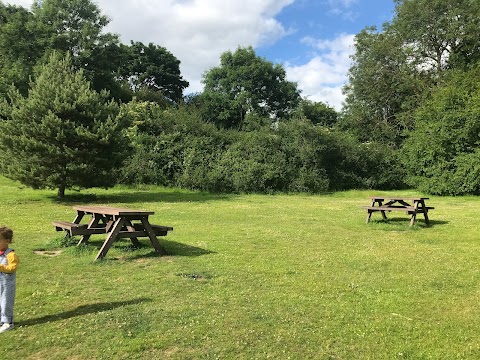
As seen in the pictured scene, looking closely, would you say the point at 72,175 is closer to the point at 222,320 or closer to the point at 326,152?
the point at 222,320

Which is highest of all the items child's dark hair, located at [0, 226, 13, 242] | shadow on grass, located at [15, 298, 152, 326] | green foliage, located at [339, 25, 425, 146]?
green foliage, located at [339, 25, 425, 146]

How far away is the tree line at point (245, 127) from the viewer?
740 inches

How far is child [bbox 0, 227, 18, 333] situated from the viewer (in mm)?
4797

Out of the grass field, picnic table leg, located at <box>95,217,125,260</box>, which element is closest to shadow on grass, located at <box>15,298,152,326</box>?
the grass field

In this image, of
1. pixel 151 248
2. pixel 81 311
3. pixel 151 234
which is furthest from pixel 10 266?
pixel 151 248

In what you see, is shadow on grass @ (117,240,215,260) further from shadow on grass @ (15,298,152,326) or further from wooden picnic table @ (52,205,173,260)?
shadow on grass @ (15,298,152,326)

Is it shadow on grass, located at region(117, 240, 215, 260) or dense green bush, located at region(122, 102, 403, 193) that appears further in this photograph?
dense green bush, located at region(122, 102, 403, 193)

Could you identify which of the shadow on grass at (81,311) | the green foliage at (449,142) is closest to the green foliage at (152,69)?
the green foliage at (449,142)

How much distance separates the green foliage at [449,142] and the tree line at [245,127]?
8 cm

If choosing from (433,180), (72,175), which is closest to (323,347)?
(72,175)

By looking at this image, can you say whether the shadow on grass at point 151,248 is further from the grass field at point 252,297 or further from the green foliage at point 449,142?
the green foliage at point 449,142

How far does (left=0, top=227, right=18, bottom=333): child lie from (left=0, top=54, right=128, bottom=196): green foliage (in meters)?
14.1

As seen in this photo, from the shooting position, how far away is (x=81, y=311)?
539 centimetres

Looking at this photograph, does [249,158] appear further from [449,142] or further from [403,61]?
[403,61]
